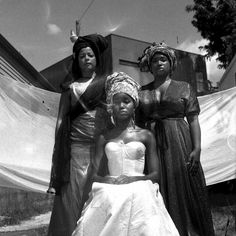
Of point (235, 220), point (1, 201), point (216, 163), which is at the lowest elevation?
point (235, 220)

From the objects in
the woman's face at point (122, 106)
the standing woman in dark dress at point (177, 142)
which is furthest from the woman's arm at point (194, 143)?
the woman's face at point (122, 106)

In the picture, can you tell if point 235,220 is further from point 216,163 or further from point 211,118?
point 211,118

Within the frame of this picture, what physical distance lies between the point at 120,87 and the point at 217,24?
14923mm

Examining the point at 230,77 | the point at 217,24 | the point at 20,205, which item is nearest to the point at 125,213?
the point at 20,205

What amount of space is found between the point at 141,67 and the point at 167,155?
90 centimetres

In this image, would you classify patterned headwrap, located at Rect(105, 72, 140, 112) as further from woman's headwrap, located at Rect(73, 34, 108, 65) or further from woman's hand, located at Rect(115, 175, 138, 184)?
woman's hand, located at Rect(115, 175, 138, 184)

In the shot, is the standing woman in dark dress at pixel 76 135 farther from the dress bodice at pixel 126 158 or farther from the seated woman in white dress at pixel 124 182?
the dress bodice at pixel 126 158

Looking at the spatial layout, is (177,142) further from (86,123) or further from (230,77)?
(230,77)

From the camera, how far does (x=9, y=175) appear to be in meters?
4.18

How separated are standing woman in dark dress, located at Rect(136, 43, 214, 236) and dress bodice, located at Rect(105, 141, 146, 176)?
1.27ft

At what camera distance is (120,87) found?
306cm

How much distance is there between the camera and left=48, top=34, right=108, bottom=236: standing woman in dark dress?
3.23 meters

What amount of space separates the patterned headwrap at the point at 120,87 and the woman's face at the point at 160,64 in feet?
1.14

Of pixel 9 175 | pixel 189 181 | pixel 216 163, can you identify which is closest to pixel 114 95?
pixel 189 181
